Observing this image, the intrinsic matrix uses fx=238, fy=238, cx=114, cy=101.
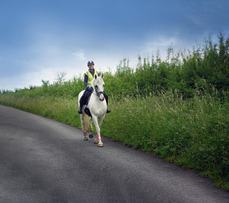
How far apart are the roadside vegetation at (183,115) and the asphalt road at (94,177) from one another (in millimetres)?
481

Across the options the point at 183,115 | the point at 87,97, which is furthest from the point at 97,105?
the point at 183,115

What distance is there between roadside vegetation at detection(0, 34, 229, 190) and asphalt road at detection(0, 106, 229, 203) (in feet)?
1.58

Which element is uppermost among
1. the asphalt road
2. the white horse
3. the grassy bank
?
the white horse

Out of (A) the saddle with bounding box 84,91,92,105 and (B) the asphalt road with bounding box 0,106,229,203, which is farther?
(A) the saddle with bounding box 84,91,92,105

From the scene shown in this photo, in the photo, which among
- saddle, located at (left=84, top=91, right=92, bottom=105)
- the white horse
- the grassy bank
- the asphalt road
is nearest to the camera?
the asphalt road

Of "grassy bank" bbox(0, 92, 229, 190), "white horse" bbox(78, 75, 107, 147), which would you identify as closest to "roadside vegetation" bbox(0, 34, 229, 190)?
"grassy bank" bbox(0, 92, 229, 190)

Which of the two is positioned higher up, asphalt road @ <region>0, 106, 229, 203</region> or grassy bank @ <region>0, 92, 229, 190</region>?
grassy bank @ <region>0, 92, 229, 190</region>

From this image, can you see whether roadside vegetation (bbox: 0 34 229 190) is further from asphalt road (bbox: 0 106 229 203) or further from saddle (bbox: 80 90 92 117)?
saddle (bbox: 80 90 92 117)

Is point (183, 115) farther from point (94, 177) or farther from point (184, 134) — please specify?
point (94, 177)

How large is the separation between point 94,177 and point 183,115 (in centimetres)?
408

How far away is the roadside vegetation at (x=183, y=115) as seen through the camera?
19.2 ft

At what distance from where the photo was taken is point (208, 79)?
11719mm

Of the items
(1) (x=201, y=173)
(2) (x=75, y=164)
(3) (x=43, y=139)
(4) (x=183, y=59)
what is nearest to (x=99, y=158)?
(2) (x=75, y=164)

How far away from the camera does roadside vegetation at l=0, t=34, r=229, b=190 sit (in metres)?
5.87
